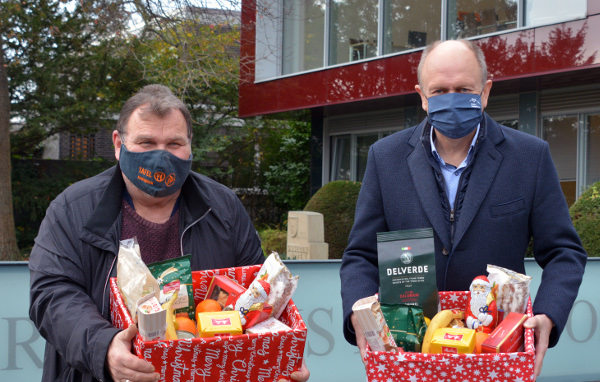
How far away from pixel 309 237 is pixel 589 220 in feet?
13.5

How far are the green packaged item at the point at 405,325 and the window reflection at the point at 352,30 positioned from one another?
42.7 feet

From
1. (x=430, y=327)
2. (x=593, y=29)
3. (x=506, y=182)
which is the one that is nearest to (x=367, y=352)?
(x=430, y=327)

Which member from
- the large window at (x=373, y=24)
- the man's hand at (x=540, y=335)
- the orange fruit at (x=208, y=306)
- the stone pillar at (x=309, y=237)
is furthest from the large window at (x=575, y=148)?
the orange fruit at (x=208, y=306)

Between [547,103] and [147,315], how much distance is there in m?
12.0

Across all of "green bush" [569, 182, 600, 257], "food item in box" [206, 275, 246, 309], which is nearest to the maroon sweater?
"food item in box" [206, 275, 246, 309]

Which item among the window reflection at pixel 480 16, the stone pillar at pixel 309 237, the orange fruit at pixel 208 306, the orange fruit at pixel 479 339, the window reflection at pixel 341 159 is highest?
the window reflection at pixel 480 16

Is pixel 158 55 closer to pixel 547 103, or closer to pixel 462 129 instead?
pixel 547 103

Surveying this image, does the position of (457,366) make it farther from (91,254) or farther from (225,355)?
(91,254)

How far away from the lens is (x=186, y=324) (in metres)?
2.10

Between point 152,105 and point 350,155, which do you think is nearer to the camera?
point 152,105

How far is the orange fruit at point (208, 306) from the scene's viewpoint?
2.21 m

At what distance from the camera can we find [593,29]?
10.3m

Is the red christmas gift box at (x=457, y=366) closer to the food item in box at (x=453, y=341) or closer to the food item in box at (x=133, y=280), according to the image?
the food item in box at (x=453, y=341)

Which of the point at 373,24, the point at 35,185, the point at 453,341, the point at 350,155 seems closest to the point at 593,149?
the point at 373,24
